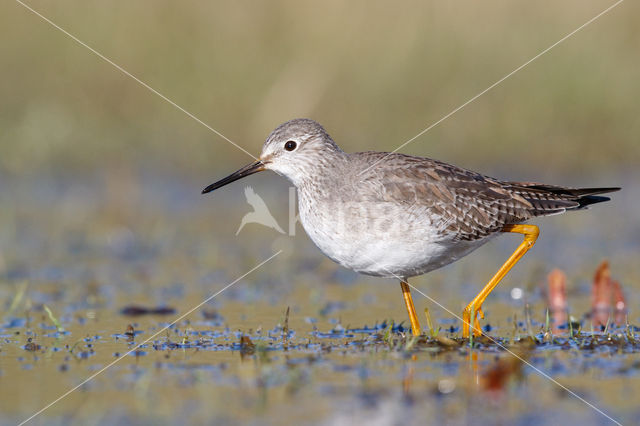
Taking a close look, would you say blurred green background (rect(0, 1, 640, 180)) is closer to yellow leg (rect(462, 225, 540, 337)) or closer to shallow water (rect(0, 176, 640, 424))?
shallow water (rect(0, 176, 640, 424))

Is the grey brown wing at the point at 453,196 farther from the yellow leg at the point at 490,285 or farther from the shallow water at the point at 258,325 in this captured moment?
the shallow water at the point at 258,325

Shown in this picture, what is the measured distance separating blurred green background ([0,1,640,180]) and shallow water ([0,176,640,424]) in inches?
43.5

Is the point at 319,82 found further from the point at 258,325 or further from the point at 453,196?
the point at 453,196

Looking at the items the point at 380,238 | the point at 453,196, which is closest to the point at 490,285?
the point at 453,196

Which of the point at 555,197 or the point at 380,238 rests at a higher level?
the point at 555,197

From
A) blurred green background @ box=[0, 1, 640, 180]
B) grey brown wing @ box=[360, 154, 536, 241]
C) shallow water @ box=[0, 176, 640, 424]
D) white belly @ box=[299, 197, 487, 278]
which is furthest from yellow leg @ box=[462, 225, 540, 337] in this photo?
blurred green background @ box=[0, 1, 640, 180]

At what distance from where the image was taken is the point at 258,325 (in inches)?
324

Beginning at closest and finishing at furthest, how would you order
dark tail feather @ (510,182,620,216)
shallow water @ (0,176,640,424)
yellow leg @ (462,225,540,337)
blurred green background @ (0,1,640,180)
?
shallow water @ (0,176,640,424) → yellow leg @ (462,225,540,337) → dark tail feather @ (510,182,620,216) → blurred green background @ (0,1,640,180)

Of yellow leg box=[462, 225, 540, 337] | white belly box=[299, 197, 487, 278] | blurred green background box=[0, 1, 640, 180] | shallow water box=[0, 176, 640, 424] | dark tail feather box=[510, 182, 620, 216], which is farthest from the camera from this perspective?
blurred green background box=[0, 1, 640, 180]

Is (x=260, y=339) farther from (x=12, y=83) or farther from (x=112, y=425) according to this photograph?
(x=12, y=83)

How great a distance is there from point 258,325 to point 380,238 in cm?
164

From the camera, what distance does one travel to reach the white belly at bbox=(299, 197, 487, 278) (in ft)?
23.7

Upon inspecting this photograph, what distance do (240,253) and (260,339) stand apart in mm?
3693

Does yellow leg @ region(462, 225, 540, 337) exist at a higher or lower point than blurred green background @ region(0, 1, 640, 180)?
lower
